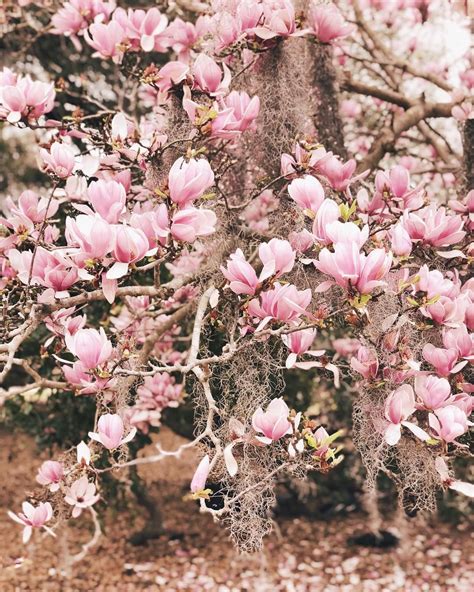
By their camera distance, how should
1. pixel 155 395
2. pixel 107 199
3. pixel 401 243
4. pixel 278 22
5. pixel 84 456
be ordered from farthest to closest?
pixel 155 395 → pixel 278 22 → pixel 84 456 → pixel 401 243 → pixel 107 199

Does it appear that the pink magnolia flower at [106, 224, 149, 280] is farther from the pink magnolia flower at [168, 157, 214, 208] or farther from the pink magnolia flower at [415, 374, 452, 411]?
the pink magnolia flower at [415, 374, 452, 411]

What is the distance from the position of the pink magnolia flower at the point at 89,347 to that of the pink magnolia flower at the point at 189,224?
30 centimetres

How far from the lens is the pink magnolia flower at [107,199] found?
1.35 metres

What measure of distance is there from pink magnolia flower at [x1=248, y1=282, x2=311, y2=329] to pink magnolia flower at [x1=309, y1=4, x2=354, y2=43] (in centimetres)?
89

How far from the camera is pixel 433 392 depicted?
4.71ft

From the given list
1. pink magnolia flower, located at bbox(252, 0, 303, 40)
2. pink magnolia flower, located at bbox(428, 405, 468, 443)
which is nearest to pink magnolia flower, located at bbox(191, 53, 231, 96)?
pink magnolia flower, located at bbox(252, 0, 303, 40)

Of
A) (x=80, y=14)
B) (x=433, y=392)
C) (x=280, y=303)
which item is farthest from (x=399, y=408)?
(x=80, y=14)

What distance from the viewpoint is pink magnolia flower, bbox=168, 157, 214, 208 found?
1318 mm

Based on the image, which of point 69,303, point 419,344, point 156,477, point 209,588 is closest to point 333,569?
point 209,588

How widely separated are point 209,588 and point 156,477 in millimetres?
1940

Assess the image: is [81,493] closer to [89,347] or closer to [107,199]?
[89,347]

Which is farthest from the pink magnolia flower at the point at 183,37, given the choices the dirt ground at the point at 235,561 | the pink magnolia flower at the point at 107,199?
the dirt ground at the point at 235,561

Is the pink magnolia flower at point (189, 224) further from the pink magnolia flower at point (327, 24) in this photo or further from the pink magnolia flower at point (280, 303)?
the pink magnolia flower at point (327, 24)

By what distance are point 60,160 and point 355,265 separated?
787mm
